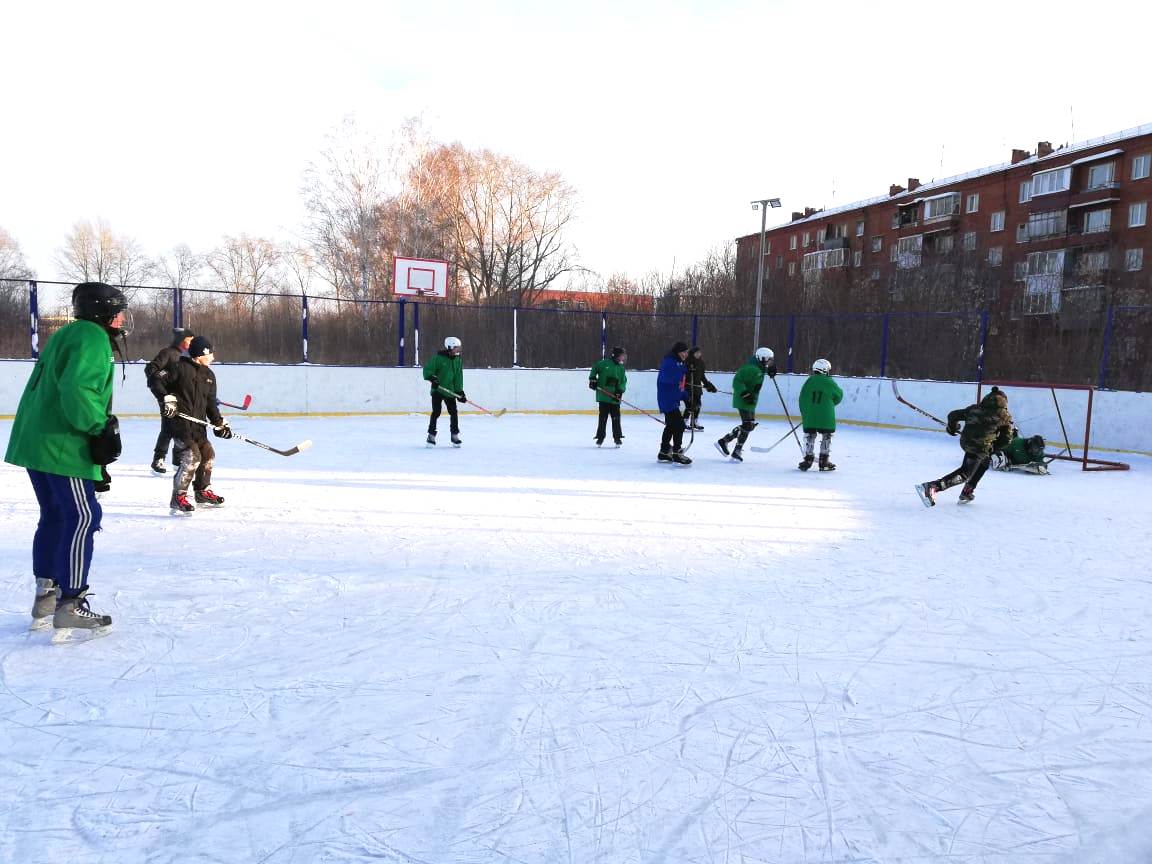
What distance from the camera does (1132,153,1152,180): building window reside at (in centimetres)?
3228

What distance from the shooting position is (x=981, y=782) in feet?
7.04

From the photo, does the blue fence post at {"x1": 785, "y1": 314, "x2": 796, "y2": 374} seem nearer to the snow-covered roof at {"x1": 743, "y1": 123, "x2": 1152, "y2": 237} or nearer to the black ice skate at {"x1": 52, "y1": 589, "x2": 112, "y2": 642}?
the black ice skate at {"x1": 52, "y1": 589, "x2": 112, "y2": 642}

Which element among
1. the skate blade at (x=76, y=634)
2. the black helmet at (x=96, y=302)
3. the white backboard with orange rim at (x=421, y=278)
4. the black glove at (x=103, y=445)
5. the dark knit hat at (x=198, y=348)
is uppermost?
the white backboard with orange rim at (x=421, y=278)

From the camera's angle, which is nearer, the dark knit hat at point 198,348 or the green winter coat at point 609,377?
the dark knit hat at point 198,348

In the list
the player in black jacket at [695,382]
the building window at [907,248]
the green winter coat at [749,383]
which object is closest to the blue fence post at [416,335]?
the player in black jacket at [695,382]

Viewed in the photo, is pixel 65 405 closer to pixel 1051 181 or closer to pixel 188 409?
pixel 188 409

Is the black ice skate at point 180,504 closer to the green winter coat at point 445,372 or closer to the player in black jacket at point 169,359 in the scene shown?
the player in black jacket at point 169,359

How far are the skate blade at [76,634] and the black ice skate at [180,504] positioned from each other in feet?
8.03

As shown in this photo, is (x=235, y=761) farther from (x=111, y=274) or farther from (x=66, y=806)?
(x=111, y=274)

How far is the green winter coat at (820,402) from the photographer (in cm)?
805

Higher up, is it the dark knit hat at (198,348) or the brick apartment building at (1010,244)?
the brick apartment building at (1010,244)

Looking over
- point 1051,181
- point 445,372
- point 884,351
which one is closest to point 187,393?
point 445,372

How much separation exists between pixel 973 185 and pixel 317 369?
38.6 m

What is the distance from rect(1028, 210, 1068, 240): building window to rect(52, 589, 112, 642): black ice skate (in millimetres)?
41215
